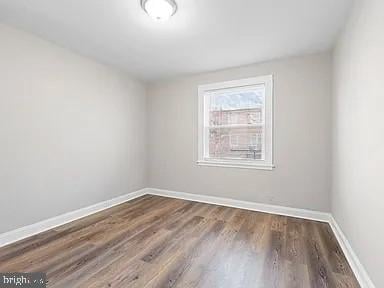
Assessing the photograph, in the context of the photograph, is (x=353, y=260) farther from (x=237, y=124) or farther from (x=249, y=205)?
(x=237, y=124)

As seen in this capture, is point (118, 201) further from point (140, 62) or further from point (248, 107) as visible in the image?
point (248, 107)

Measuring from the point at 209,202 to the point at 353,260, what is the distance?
2177 mm

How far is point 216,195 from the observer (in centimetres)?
363

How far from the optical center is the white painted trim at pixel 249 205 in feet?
9.47

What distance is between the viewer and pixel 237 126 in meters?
3.54

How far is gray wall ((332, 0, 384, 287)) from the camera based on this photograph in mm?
1340

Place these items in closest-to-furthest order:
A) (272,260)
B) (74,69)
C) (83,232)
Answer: (272,260) < (83,232) < (74,69)

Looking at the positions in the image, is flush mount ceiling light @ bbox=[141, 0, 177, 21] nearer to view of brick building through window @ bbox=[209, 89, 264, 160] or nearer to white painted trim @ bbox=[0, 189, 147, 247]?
view of brick building through window @ bbox=[209, 89, 264, 160]

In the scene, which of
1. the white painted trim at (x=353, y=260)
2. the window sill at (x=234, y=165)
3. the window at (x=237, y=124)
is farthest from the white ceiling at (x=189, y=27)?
the white painted trim at (x=353, y=260)

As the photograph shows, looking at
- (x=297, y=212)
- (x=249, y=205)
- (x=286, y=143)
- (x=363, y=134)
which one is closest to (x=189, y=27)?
(x=363, y=134)

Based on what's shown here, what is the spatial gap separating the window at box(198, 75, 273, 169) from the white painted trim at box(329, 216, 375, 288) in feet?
3.87

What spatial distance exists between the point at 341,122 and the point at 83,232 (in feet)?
10.9

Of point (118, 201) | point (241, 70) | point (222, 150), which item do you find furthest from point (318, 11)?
point (118, 201)

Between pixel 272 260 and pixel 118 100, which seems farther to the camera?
pixel 118 100
